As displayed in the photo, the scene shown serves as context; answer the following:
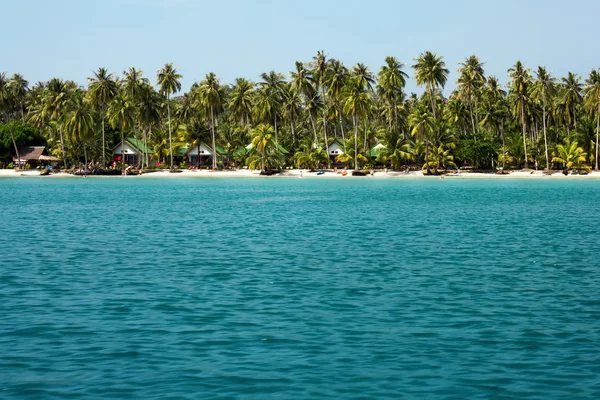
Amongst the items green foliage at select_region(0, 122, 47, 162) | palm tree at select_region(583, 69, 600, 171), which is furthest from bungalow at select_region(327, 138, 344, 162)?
green foliage at select_region(0, 122, 47, 162)

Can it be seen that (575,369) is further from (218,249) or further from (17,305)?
(218,249)

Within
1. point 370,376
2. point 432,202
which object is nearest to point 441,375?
point 370,376

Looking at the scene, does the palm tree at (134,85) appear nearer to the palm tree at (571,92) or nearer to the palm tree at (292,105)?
the palm tree at (292,105)

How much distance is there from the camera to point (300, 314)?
16.0m

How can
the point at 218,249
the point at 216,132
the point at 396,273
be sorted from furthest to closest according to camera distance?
1. the point at 216,132
2. the point at 218,249
3. the point at 396,273

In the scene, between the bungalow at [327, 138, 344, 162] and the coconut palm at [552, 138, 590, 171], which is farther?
the bungalow at [327, 138, 344, 162]

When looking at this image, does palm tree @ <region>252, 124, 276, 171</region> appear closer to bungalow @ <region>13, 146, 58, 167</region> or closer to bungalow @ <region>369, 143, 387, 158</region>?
bungalow @ <region>369, 143, 387, 158</region>

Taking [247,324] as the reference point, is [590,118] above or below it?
above

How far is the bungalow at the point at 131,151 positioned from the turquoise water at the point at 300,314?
342ft

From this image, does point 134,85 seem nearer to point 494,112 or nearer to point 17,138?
point 17,138

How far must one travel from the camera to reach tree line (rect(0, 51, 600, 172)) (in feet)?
376

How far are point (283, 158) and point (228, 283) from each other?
10821 centimetres

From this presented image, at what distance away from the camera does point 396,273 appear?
A: 860 inches

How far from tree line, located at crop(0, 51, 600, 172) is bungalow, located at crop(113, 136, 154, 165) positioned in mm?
2114
